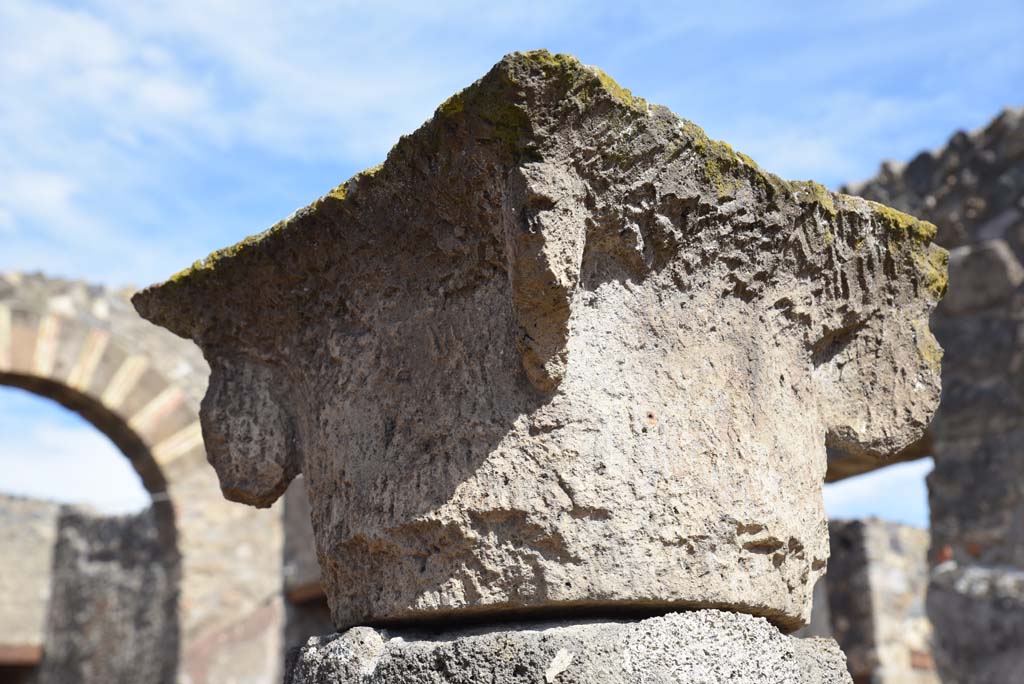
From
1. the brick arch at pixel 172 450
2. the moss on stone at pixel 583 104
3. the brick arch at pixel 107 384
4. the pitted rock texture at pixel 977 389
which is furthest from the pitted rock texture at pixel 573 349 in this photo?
the brick arch at pixel 107 384

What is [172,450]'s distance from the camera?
26.1ft

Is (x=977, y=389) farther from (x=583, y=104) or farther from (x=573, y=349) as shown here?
(x=583, y=104)

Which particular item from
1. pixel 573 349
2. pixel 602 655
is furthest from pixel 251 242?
pixel 602 655

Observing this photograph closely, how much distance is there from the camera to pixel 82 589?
9.86 m

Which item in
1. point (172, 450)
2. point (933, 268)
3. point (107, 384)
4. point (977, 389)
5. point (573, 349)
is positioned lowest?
point (573, 349)

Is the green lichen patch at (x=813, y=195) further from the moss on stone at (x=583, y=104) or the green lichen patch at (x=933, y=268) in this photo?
the green lichen patch at (x=933, y=268)

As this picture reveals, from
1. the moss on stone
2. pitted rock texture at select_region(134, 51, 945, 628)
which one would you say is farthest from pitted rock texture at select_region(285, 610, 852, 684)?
the moss on stone

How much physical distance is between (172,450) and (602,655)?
22.7 ft

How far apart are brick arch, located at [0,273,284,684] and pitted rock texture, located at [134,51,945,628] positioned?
20.1 ft

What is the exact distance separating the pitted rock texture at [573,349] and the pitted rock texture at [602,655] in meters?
0.05

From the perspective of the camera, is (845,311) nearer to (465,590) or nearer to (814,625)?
(465,590)

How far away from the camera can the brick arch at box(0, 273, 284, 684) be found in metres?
7.71

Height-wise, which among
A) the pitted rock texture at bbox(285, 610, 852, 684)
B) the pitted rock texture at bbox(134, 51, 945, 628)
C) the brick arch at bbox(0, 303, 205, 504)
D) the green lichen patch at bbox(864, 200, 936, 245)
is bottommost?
the pitted rock texture at bbox(285, 610, 852, 684)

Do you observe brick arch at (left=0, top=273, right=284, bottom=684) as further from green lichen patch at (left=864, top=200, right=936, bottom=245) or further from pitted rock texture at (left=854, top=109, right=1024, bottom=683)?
green lichen patch at (left=864, top=200, right=936, bottom=245)
